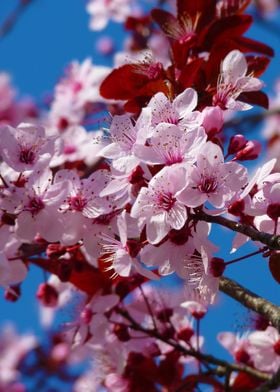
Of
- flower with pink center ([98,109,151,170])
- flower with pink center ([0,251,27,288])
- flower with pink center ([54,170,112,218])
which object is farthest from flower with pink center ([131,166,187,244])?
flower with pink center ([0,251,27,288])

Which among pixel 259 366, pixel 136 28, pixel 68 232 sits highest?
pixel 68 232

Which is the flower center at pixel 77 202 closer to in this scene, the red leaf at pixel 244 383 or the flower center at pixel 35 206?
the flower center at pixel 35 206

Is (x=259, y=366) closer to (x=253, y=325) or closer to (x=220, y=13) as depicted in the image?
(x=253, y=325)

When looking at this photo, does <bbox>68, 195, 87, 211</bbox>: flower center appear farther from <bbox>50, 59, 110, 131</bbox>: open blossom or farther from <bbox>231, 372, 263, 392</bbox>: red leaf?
<bbox>50, 59, 110, 131</bbox>: open blossom

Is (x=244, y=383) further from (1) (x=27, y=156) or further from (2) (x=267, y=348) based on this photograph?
(1) (x=27, y=156)

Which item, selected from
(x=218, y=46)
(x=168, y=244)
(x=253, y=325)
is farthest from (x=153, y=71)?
(x=253, y=325)

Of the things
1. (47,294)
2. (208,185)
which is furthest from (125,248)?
(47,294)
